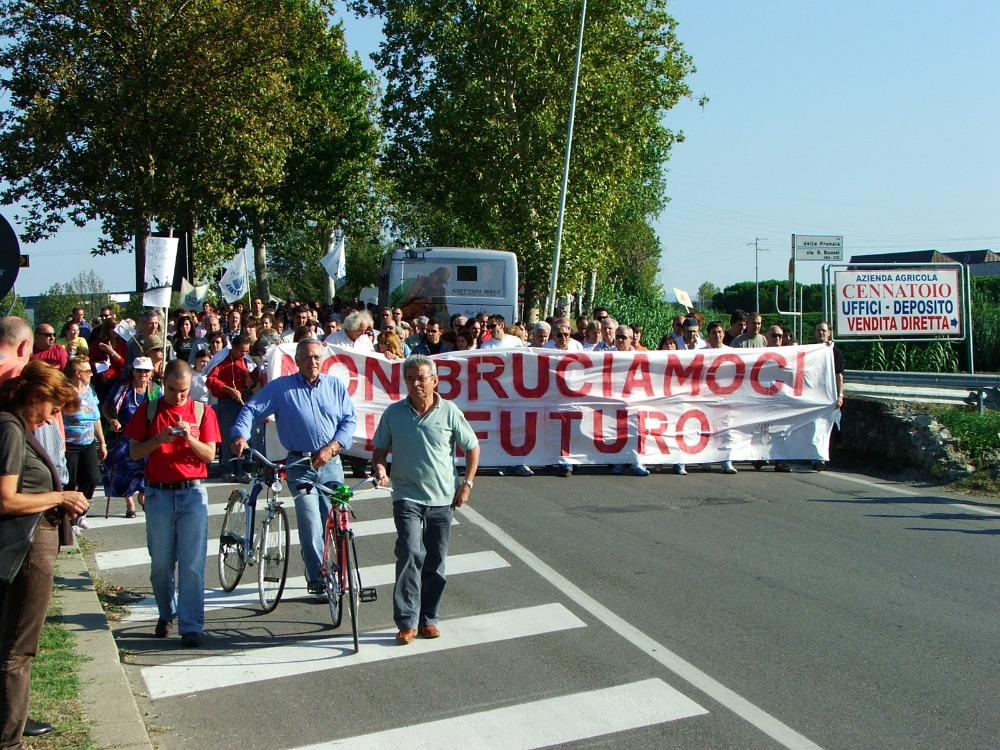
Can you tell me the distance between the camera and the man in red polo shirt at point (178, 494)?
24.7 ft

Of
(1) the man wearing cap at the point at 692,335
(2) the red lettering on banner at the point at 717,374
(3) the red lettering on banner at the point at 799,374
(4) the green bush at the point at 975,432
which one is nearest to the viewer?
(4) the green bush at the point at 975,432

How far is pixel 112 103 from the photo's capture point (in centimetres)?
2952

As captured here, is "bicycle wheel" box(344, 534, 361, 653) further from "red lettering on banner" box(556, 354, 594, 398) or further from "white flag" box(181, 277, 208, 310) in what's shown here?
"white flag" box(181, 277, 208, 310)

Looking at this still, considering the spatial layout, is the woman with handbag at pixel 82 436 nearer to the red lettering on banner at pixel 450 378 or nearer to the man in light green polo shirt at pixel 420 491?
the man in light green polo shirt at pixel 420 491

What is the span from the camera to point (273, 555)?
329 inches

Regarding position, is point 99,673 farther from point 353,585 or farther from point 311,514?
point 311,514

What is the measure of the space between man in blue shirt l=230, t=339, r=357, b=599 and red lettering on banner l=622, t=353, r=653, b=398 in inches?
275

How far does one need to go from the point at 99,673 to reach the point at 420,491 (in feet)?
7.03

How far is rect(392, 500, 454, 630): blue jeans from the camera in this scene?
294 inches

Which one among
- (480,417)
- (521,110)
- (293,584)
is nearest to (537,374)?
(480,417)

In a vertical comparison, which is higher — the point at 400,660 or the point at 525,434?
the point at 525,434

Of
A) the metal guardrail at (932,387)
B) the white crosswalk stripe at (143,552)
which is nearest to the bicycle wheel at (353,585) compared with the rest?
the white crosswalk stripe at (143,552)

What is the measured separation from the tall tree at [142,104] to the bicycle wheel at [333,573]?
22182mm

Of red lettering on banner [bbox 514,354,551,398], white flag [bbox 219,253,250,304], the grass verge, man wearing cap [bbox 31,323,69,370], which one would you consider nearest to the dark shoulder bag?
the grass verge
